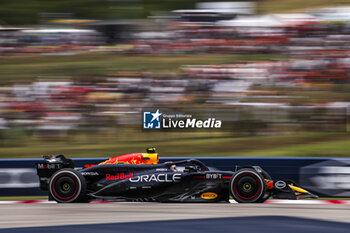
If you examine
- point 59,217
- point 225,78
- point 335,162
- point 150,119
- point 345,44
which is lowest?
point 59,217

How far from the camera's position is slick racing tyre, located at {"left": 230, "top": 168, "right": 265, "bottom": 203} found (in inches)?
296

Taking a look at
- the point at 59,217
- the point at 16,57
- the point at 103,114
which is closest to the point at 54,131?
the point at 103,114

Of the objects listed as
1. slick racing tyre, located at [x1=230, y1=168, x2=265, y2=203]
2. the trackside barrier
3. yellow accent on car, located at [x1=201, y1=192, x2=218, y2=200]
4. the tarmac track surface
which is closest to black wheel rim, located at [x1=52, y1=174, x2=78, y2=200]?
the tarmac track surface

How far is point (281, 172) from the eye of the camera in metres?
8.96

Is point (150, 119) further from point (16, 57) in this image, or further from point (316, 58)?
point (16, 57)

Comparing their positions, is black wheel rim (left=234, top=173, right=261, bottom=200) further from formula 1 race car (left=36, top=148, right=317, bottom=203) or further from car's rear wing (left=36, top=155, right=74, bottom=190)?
car's rear wing (left=36, top=155, right=74, bottom=190)

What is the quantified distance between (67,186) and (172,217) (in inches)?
88.9

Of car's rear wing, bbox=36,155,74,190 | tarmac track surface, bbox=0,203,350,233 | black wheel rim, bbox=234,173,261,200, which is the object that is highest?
car's rear wing, bbox=36,155,74,190

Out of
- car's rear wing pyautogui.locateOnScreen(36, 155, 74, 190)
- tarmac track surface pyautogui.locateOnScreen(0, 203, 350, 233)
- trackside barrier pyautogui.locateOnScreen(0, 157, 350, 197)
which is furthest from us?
trackside barrier pyautogui.locateOnScreen(0, 157, 350, 197)

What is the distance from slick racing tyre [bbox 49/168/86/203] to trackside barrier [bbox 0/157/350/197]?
4.21 ft

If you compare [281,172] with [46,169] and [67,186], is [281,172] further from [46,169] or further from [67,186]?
[46,169]

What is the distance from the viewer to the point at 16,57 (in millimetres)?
17375

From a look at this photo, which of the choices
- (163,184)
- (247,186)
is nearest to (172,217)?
(163,184)

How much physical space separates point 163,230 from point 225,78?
28.7 ft
